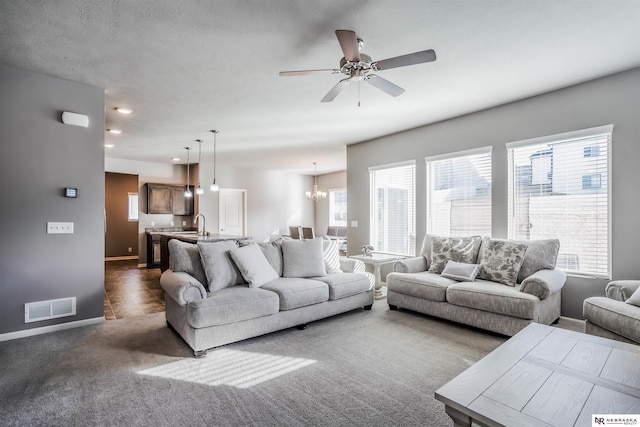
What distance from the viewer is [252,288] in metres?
3.29

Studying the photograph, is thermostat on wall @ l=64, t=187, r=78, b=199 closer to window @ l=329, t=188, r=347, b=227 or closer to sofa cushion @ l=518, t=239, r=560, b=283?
sofa cushion @ l=518, t=239, r=560, b=283

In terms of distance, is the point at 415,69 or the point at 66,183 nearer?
the point at 415,69

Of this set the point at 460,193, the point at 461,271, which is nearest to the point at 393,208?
the point at 460,193

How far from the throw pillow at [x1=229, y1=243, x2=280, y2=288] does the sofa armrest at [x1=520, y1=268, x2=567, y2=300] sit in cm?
258

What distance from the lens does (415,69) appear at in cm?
320

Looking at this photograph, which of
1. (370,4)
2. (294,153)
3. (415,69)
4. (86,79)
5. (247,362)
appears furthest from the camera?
(294,153)

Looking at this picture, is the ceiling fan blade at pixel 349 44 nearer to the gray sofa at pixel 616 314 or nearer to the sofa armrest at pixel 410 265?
the sofa armrest at pixel 410 265

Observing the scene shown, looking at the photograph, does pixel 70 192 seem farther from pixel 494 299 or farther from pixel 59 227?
pixel 494 299

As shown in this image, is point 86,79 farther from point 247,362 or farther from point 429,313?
point 429,313

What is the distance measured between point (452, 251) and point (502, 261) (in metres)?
0.61

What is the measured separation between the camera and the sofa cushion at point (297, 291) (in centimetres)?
326

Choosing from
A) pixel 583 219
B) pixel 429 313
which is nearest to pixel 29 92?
pixel 429 313

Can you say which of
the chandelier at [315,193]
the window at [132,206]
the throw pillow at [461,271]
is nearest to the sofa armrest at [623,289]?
the throw pillow at [461,271]

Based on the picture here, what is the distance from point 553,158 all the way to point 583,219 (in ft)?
2.55
